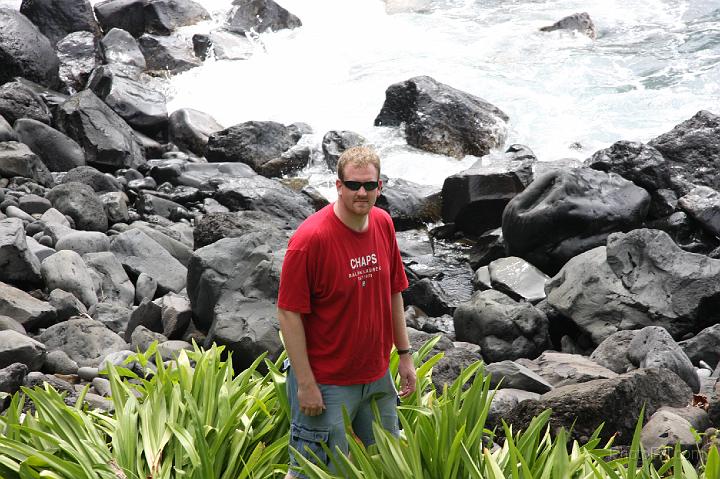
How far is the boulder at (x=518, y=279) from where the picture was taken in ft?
Answer: 36.3

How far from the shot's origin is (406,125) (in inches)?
674

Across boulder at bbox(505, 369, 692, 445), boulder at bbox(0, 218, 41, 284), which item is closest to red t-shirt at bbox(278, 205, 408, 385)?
boulder at bbox(505, 369, 692, 445)

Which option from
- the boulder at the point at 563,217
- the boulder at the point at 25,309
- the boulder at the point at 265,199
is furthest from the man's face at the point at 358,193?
the boulder at the point at 265,199

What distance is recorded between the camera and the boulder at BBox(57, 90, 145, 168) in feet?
48.3

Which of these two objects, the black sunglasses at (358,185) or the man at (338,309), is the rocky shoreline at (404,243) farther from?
the black sunglasses at (358,185)

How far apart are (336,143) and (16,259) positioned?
25.6ft

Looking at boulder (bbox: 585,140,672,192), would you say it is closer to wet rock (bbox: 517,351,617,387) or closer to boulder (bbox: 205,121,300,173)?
wet rock (bbox: 517,351,617,387)

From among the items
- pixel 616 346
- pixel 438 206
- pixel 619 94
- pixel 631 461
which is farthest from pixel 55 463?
pixel 619 94

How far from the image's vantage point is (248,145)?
16094mm

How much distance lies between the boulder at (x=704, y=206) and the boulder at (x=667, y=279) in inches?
87.2

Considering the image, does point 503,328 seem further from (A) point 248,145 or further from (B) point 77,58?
→ (B) point 77,58

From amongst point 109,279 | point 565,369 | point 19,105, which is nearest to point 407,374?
point 565,369

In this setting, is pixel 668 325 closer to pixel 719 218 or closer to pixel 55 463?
pixel 719 218

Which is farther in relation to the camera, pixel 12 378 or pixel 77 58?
pixel 77 58
